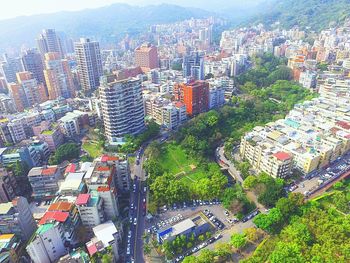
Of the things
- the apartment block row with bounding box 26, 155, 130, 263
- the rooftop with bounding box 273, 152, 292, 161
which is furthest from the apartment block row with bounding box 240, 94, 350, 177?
the apartment block row with bounding box 26, 155, 130, 263

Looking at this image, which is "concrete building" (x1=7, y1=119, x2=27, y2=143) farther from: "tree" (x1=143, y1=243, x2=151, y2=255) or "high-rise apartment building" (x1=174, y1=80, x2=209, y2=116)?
"tree" (x1=143, y1=243, x2=151, y2=255)

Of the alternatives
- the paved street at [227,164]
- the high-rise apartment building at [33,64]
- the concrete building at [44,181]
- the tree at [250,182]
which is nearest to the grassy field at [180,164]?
the paved street at [227,164]

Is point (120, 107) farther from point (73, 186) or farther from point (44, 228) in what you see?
point (44, 228)

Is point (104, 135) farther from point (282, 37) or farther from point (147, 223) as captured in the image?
point (282, 37)

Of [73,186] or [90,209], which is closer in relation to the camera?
[90,209]

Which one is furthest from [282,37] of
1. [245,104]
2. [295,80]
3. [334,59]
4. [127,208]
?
[127,208]

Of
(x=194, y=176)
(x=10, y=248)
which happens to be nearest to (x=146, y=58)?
(x=194, y=176)
